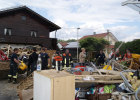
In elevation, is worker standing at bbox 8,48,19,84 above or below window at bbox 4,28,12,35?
below

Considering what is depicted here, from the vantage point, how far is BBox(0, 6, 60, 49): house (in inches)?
633

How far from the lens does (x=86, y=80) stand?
3926mm

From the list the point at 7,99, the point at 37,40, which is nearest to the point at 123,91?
the point at 7,99

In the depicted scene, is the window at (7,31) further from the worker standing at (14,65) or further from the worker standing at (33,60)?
the worker standing at (33,60)

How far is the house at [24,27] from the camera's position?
52.7 ft

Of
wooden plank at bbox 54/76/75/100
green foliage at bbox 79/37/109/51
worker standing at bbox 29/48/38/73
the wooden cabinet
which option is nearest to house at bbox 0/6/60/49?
green foliage at bbox 79/37/109/51

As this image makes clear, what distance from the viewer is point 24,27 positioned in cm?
1828

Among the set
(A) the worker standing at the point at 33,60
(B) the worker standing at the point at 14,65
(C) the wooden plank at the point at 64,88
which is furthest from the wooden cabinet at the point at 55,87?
(B) the worker standing at the point at 14,65

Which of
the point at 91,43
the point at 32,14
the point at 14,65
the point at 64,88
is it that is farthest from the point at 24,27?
the point at 64,88

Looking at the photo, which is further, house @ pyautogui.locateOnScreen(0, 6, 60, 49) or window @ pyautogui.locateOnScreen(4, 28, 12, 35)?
window @ pyautogui.locateOnScreen(4, 28, 12, 35)

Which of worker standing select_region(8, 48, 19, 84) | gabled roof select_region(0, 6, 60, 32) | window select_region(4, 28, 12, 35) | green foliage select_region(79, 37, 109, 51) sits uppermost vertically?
gabled roof select_region(0, 6, 60, 32)

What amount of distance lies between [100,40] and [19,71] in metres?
19.8

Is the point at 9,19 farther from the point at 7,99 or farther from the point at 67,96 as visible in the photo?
the point at 67,96

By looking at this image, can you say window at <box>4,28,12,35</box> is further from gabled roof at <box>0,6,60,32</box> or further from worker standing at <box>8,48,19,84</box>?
worker standing at <box>8,48,19,84</box>
